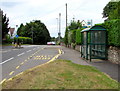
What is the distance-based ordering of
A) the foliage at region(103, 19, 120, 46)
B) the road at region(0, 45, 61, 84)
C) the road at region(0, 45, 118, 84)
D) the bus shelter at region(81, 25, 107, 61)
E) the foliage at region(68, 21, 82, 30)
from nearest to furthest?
the road at region(0, 45, 118, 84), the road at region(0, 45, 61, 84), the foliage at region(103, 19, 120, 46), the bus shelter at region(81, 25, 107, 61), the foliage at region(68, 21, 82, 30)

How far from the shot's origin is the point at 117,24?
34.7ft

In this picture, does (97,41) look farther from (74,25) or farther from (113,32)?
(74,25)

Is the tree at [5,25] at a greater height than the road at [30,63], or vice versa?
the tree at [5,25]

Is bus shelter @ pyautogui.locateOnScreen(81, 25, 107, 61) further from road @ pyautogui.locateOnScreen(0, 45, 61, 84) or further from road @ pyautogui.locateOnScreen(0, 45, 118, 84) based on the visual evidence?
road @ pyautogui.locateOnScreen(0, 45, 61, 84)

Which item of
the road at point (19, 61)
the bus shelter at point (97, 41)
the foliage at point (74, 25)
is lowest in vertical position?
the road at point (19, 61)

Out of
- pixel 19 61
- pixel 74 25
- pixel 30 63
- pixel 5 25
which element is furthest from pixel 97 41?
pixel 5 25

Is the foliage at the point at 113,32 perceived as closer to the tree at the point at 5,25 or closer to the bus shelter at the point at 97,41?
the bus shelter at the point at 97,41

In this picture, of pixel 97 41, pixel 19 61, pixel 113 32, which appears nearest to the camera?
pixel 113 32

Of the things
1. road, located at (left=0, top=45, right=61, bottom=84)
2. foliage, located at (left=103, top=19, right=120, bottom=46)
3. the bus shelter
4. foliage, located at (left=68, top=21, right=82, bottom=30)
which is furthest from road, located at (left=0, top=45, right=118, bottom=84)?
foliage, located at (left=68, top=21, right=82, bottom=30)

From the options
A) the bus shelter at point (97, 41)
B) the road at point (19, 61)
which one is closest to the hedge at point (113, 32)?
the bus shelter at point (97, 41)

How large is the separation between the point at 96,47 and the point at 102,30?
6.48 ft

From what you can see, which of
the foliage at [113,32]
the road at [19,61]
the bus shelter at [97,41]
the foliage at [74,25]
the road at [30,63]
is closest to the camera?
the road at [30,63]

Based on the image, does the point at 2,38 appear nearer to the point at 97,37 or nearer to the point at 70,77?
the point at 97,37

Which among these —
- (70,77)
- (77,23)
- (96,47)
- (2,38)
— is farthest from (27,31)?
(70,77)
